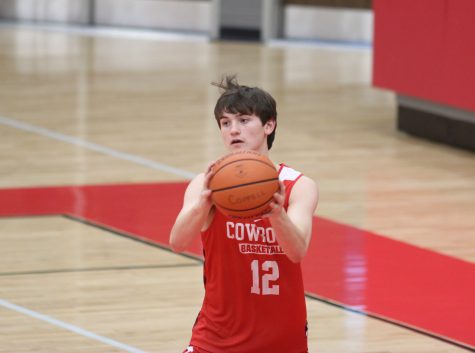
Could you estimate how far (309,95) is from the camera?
13398 mm

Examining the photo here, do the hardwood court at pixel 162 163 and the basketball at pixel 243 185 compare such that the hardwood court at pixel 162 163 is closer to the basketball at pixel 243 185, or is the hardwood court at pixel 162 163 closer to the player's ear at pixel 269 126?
the player's ear at pixel 269 126

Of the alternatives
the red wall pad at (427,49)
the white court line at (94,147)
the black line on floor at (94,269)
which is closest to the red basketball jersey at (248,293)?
the black line on floor at (94,269)

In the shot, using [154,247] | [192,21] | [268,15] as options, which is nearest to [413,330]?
[154,247]

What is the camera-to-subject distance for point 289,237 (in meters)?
3.25

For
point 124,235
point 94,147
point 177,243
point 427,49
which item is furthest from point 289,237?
point 427,49

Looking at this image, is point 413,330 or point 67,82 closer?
point 413,330

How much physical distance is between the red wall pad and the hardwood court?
473mm

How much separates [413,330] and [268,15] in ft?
45.5

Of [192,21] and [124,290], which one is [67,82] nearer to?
[192,21]

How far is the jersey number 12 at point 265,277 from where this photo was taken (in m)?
3.43

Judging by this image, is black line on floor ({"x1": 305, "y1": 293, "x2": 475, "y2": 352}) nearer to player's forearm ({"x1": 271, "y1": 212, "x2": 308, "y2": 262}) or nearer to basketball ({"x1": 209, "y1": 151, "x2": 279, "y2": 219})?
player's forearm ({"x1": 271, "y1": 212, "x2": 308, "y2": 262})

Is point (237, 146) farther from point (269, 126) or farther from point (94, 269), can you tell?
point (94, 269)

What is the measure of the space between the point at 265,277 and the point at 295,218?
0.66 ft

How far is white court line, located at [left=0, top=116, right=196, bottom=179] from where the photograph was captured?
8.90 meters
